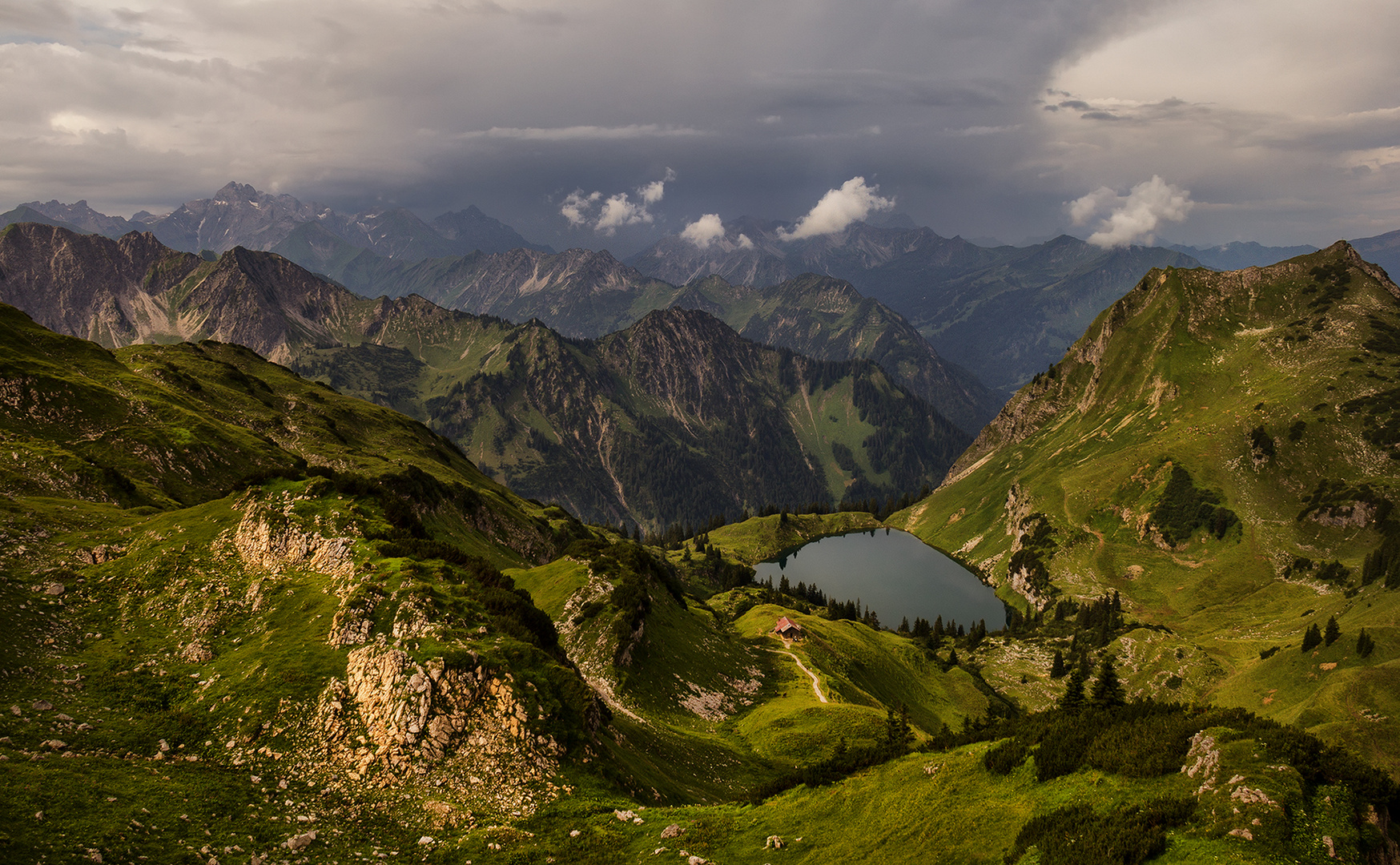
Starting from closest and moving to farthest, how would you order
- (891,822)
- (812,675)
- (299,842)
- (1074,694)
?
(299,842) → (891,822) → (1074,694) → (812,675)

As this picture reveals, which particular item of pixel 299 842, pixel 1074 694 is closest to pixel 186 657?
A: pixel 299 842

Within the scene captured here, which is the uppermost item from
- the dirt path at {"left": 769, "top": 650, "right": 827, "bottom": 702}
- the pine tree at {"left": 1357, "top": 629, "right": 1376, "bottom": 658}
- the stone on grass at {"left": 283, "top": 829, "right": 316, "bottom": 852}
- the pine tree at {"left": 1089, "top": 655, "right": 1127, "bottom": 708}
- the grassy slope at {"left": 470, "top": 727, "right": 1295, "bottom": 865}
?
the stone on grass at {"left": 283, "top": 829, "right": 316, "bottom": 852}

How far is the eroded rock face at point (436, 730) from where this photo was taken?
36156 millimetres

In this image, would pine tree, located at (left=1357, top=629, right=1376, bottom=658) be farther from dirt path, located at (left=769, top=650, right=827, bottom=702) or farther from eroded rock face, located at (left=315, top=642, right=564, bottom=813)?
eroded rock face, located at (left=315, top=642, right=564, bottom=813)

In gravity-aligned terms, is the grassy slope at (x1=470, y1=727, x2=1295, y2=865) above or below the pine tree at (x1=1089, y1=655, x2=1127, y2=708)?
above

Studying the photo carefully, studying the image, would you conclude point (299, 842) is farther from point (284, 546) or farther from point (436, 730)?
point (284, 546)

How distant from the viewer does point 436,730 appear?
37656 millimetres

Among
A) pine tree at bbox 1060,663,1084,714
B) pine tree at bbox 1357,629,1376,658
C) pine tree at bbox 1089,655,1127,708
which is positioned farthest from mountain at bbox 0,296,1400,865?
pine tree at bbox 1357,629,1376,658

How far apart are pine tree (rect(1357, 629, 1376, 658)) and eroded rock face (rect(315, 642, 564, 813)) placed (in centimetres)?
15763

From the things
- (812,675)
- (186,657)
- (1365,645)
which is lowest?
(1365,645)

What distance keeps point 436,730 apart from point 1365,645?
165580mm

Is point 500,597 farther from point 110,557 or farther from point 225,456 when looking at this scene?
point 225,456

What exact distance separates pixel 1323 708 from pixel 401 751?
138698 millimetres

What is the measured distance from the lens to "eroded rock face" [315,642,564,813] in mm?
36156
